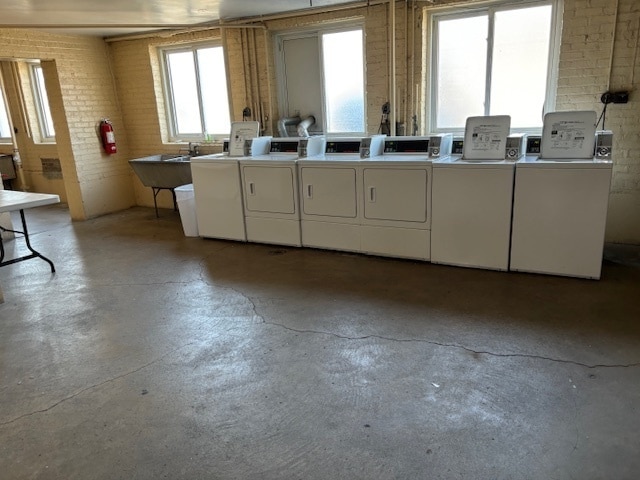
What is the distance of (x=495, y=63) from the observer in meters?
5.03

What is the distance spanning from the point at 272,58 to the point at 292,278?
10.8 feet

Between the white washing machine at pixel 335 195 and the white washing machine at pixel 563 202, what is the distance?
1.50 meters

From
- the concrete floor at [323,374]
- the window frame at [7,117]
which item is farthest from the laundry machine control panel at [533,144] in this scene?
the window frame at [7,117]

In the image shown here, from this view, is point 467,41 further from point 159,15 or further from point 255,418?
point 255,418

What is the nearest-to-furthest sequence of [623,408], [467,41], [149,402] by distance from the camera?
[623,408] → [149,402] → [467,41]

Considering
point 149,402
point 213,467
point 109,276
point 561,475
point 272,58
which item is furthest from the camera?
point 272,58

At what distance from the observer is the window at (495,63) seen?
480 centimetres

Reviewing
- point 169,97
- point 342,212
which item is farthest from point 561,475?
point 169,97

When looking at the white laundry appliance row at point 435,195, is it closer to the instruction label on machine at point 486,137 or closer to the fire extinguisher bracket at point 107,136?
the instruction label on machine at point 486,137

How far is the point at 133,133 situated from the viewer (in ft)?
25.3

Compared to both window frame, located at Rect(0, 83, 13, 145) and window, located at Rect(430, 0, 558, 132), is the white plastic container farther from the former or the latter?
window frame, located at Rect(0, 83, 13, 145)

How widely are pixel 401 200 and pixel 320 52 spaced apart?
2.53 metres

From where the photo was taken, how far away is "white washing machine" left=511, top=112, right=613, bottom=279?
378cm

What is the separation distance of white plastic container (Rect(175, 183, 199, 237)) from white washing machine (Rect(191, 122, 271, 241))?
169 millimetres
